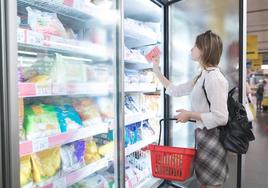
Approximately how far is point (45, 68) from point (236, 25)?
1.52m

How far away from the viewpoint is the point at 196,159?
175cm

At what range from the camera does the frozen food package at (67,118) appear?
157 cm

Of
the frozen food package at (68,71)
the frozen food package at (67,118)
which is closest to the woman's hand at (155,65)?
the frozen food package at (68,71)

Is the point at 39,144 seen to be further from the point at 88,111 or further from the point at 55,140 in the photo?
the point at 88,111

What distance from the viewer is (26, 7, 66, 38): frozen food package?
141 cm

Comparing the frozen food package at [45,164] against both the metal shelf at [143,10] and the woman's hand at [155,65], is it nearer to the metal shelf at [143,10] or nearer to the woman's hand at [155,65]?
the woman's hand at [155,65]

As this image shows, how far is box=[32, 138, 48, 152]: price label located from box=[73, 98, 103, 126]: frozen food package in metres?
0.45

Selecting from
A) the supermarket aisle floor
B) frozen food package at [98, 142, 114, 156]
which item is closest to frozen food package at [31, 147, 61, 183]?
frozen food package at [98, 142, 114, 156]

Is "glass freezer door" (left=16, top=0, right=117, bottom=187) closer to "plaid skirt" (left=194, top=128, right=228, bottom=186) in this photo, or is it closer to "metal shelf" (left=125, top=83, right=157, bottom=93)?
"metal shelf" (left=125, top=83, right=157, bottom=93)

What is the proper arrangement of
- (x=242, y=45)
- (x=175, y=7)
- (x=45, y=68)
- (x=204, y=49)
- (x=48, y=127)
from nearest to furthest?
(x=48, y=127) → (x=45, y=68) → (x=204, y=49) → (x=242, y=45) → (x=175, y=7)

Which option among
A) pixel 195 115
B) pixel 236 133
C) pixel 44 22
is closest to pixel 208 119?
pixel 195 115

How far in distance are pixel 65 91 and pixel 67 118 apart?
247mm

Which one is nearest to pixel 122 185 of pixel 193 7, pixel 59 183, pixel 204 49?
pixel 59 183

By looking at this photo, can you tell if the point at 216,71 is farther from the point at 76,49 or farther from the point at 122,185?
the point at 122,185
